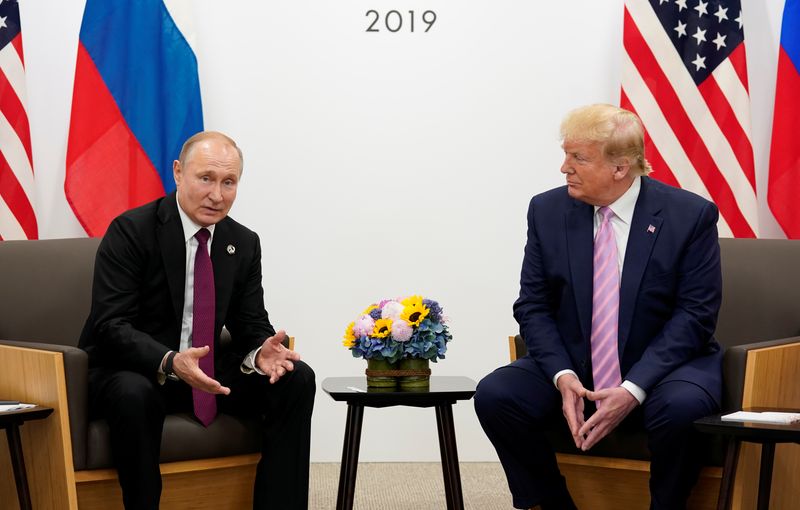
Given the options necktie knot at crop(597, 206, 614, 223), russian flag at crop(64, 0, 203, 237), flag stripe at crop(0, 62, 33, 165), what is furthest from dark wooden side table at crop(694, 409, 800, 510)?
flag stripe at crop(0, 62, 33, 165)

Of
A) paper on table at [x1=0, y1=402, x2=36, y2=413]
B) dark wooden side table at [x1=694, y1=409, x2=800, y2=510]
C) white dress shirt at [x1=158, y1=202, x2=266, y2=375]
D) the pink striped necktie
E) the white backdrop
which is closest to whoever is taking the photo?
dark wooden side table at [x1=694, y1=409, x2=800, y2=510]

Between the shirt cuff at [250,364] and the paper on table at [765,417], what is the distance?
4.56 feet

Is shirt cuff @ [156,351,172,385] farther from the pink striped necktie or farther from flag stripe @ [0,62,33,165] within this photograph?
flag stripe @ [0,62,33,165]

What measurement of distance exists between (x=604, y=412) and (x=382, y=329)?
30.3 inches

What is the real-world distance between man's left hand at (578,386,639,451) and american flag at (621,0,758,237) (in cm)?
180

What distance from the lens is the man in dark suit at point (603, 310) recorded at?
9.87ft

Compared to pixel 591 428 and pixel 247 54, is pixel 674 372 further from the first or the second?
pixel 247 54

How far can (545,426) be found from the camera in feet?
10.3

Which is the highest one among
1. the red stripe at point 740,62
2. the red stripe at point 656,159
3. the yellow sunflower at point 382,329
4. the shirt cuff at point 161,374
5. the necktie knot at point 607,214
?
the red stripe at point 740,62

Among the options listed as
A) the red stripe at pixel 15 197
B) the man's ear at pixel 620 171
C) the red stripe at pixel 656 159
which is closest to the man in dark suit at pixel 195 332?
the man's ear at pixel 620 171

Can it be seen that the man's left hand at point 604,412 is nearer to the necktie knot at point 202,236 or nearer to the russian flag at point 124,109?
the necktie knot at point 202,236

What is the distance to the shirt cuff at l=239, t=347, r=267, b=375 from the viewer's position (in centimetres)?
317

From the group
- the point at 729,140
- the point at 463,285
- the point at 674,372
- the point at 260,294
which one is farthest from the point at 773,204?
the point at 260,294

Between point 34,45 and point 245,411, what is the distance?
7.56ft
